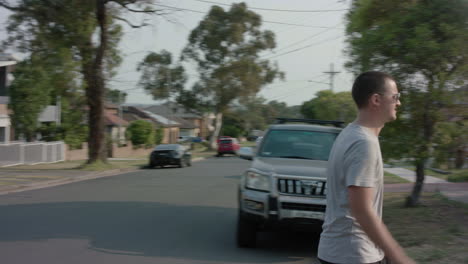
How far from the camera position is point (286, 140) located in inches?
343

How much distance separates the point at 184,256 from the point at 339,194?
470cm

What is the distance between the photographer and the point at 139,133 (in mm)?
47875

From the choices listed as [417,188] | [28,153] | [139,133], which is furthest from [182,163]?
[139,133]

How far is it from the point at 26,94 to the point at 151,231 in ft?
75.6

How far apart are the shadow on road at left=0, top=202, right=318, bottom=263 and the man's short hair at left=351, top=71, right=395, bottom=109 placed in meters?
4.58

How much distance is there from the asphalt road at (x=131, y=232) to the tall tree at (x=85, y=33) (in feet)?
34.8

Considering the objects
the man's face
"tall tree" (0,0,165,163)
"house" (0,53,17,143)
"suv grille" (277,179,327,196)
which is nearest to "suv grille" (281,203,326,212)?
"suv grille" (277,179,327,196)

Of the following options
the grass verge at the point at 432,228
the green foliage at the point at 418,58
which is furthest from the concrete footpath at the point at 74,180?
the green foliage at the point at 418,58

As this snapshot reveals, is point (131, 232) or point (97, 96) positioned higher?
point (97, 96)

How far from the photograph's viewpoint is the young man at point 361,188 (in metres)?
2.66

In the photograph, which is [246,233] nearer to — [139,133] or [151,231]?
[151,231]

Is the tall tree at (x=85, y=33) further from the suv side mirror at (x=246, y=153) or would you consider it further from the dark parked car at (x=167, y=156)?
the suv side mirror at (x=246, y=153)

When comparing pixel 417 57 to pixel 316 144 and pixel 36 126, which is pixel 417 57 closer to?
pixel 316 144

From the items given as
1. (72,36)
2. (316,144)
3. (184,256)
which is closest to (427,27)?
(316,144)
